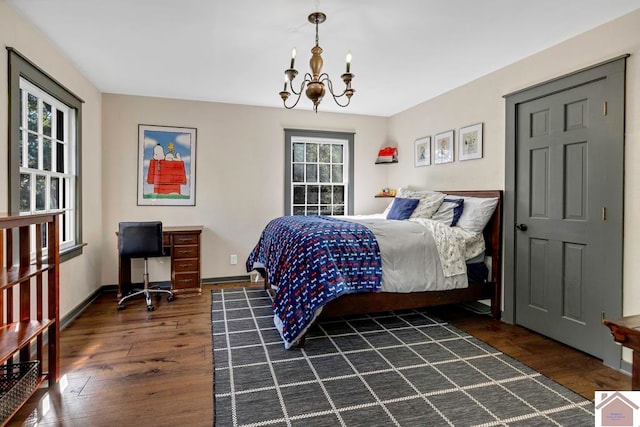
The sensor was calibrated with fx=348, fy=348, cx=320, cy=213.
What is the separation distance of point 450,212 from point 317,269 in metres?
1.68

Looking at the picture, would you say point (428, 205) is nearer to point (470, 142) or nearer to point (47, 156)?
point (470, 142)

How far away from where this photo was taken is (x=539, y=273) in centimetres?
301

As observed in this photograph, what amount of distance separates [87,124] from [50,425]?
307cm

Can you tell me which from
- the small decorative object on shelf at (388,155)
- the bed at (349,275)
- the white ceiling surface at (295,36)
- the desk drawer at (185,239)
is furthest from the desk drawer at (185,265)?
the small decorative object on shelf at (388,155)

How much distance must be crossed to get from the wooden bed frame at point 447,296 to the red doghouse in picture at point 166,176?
2.80 meters

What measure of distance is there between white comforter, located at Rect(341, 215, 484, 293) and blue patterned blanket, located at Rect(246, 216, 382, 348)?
128 millimetres

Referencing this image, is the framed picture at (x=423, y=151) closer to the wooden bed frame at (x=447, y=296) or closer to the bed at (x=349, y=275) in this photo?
the wooden bed frame at (x=447, y=296)

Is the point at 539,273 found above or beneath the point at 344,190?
beneath

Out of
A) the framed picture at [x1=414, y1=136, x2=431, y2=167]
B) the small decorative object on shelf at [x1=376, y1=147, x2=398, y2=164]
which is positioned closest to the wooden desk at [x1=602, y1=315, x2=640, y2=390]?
the framed picture at [x1=414, y1=136, x2=431, y2=167]

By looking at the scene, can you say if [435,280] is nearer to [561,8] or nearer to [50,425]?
[561,8]

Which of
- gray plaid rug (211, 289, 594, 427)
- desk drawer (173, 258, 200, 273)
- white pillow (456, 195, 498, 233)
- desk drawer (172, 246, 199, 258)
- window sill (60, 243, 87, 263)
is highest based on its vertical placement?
white pillow (456, 195, 498, 233)

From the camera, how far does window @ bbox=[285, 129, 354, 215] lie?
16.4 ft

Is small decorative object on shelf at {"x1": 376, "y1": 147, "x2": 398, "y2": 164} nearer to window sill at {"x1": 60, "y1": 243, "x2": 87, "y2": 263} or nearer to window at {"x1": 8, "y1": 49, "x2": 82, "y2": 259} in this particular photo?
window at {"x1": 8, "y1": 49, "x2": 82, "y2": 259}

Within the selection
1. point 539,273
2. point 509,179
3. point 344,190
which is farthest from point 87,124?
point 539,273
